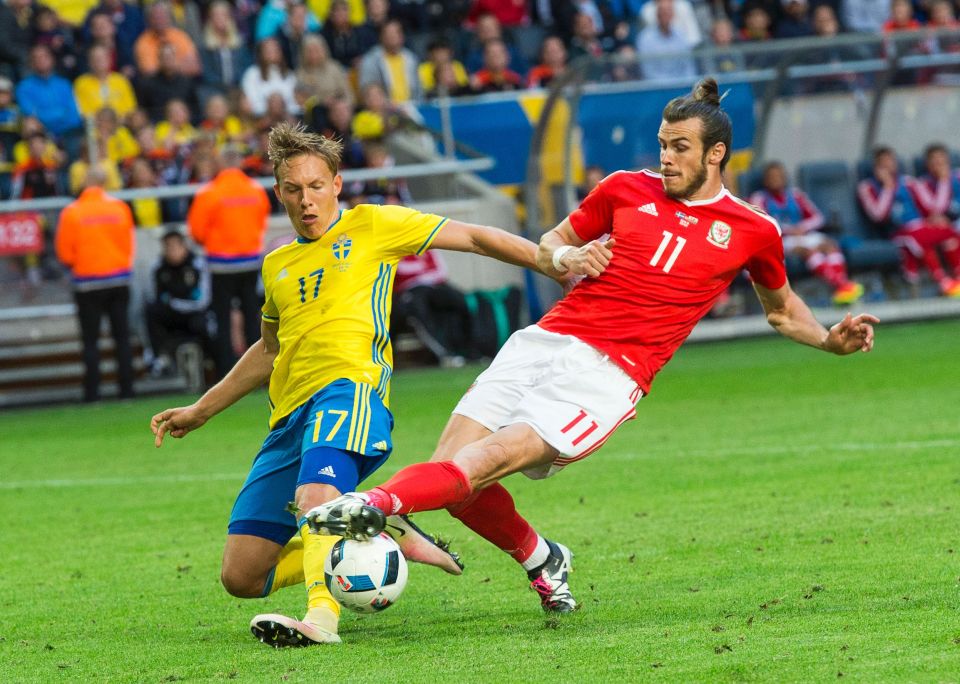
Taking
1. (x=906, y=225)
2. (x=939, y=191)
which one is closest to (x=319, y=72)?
(x=906, y=225)

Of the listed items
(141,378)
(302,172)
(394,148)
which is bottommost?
(141,378)

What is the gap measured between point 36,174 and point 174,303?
2109 millimetres

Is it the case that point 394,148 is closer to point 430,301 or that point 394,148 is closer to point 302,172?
point 430,301

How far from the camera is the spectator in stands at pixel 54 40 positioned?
18.9 metres

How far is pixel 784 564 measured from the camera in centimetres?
639

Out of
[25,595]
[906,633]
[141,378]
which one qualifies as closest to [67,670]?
[25,595]

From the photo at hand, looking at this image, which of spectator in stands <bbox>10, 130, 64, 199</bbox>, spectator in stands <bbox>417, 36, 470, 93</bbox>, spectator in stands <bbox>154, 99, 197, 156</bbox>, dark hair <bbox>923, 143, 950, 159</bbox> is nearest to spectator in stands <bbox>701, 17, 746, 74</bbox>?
dark hair <bbox>923, 143, 950, 159</bbox>

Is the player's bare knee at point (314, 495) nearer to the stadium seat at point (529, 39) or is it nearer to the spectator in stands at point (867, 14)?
the stadium seat at point (529, 39)

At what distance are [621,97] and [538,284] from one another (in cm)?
223

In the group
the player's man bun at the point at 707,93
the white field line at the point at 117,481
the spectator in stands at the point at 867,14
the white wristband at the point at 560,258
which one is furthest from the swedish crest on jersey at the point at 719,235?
the spectator in stands at the point at 867,14

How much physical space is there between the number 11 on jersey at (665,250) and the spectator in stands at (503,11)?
623 inches

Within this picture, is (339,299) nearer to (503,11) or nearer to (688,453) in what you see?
(688,453)

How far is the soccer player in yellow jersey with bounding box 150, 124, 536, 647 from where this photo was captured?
5.63 meters

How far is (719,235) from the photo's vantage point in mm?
5820
